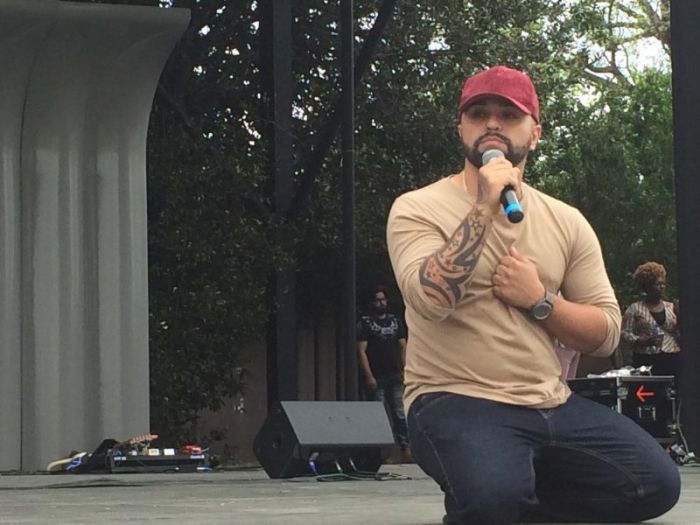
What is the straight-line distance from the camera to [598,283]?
4.62 meters

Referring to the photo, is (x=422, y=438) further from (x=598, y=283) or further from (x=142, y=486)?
(x=142, y=486)

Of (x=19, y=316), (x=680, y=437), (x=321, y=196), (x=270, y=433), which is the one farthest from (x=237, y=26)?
(x=270, y=433)

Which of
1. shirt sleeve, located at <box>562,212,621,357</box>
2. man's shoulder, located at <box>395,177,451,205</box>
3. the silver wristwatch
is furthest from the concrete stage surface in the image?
man's shoulder, located at <box>395,177,451,205</box>

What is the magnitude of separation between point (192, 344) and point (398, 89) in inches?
176

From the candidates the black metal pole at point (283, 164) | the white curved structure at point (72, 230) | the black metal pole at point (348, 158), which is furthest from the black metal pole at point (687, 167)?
the black metal pole at point (283, 164)

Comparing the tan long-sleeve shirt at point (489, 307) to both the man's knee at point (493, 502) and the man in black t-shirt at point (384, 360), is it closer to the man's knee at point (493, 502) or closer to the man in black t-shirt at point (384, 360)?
the man's knee at point (493, 502)

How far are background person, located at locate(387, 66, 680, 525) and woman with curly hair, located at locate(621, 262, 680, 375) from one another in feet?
22.8

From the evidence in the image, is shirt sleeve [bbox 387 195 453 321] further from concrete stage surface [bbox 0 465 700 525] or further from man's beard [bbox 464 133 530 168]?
concrete stage surface [bbox 0 465 700 525]

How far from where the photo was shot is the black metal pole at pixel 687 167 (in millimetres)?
11664

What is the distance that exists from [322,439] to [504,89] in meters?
4.52

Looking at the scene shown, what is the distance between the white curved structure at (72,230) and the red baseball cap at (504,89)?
23.3ft

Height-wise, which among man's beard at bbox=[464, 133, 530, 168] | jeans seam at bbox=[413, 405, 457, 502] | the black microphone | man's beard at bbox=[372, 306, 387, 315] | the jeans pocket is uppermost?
man's beard at bbox=[464, 133, 530, 168]

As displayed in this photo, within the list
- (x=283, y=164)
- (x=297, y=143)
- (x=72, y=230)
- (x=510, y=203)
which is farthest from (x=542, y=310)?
(x=297, y=143)

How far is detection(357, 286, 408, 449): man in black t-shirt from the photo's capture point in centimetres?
1429
